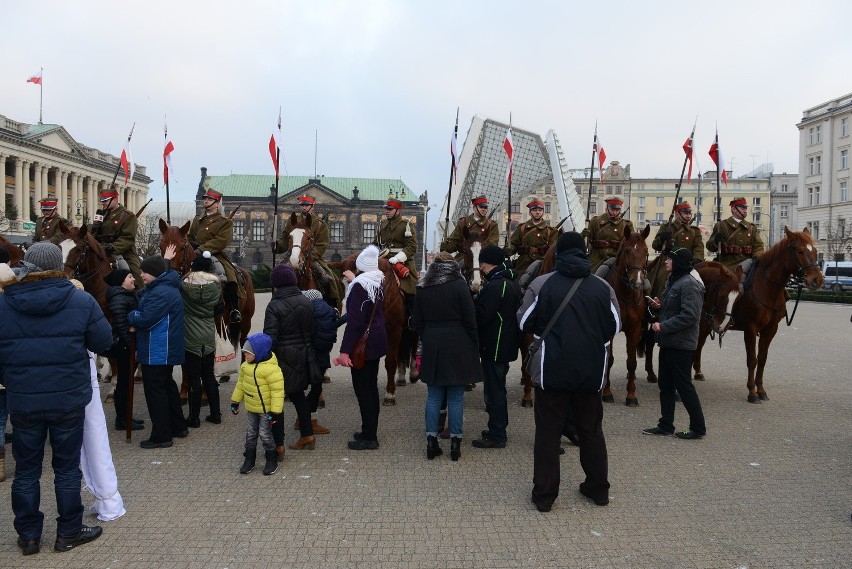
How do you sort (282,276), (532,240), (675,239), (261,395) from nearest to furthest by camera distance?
1. (261,395)
2. (282,276)
3. (532,240)
4. (675,239)

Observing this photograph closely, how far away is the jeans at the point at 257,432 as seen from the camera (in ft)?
22.2

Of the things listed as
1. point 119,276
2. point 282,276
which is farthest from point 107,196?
point 282,276

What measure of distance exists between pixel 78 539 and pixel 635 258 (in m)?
7.37

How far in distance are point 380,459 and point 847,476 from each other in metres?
4.78

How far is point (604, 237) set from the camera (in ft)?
36.6

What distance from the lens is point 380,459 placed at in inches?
285

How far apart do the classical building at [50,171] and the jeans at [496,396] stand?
61560mm

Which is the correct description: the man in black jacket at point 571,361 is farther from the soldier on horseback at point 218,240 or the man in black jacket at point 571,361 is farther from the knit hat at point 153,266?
→ the soldier on horseback at point 218,240

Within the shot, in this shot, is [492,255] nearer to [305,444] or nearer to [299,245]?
[305,444]

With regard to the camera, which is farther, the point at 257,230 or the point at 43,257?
the point at 257,230

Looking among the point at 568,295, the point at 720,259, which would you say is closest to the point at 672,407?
the point at 568,295

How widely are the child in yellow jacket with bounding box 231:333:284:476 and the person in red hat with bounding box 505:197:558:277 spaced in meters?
5.50

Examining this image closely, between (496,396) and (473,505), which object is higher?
(496,396)

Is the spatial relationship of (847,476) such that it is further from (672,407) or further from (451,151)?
(451,151)
